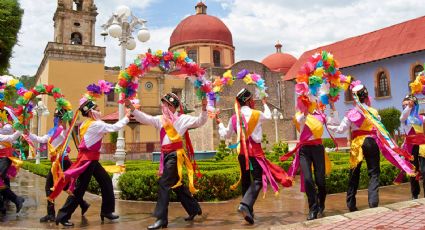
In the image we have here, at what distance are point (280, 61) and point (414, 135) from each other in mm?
36146

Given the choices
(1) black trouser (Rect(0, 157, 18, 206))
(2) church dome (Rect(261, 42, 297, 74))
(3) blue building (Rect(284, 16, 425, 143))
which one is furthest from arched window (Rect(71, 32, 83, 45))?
(1) black trouser (Rect(0, 157, 18, 206))

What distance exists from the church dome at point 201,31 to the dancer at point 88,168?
31.3 metres

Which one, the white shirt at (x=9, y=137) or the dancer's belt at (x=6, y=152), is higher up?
the white shirt at (x=9, y=137)

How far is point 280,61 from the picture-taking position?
4209 centimetres

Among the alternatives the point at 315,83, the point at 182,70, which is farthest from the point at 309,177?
the point at 182,70

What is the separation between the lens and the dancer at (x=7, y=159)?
20.0ft

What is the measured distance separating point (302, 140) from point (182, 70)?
2099 mm

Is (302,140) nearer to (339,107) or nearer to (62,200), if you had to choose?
(62,200)

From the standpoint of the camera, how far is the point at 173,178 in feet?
17.3

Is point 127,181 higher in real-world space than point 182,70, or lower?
lower

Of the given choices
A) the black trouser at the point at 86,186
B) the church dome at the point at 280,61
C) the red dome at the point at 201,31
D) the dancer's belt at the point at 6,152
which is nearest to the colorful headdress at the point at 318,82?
the black trouser at the point at 86,186

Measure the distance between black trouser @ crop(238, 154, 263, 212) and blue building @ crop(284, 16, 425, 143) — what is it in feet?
75.0

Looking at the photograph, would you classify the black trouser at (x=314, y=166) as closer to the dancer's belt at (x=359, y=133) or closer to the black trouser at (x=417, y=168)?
the dancer's belt at (x=359, y=133)

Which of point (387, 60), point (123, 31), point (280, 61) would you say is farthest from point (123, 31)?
point (280, 61)
